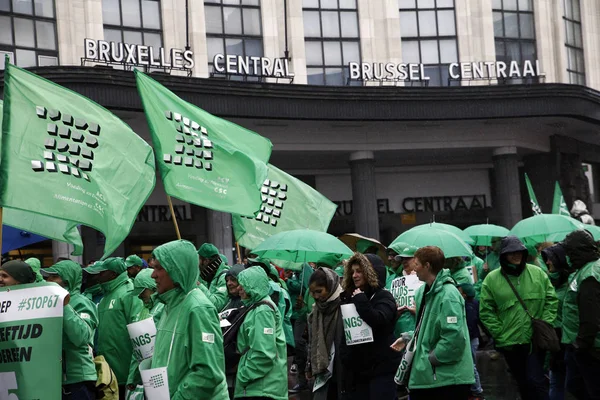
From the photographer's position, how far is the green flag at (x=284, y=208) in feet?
45.2

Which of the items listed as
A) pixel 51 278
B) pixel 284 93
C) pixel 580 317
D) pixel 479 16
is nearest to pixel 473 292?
pixel 580 317

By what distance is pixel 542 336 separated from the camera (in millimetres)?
9727

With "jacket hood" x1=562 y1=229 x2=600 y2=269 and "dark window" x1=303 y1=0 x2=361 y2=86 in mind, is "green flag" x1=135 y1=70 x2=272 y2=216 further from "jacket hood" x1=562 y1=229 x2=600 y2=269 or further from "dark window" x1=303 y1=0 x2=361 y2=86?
"dark window" x1=303 y1=0 x2=361 y2=86

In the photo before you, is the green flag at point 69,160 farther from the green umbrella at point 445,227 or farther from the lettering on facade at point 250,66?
the lettering on facade at point 250,66

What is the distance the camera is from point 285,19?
30094 mm

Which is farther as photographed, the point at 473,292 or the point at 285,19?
the point at 285,19

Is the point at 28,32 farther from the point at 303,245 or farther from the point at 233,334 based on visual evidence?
the point at 233,334

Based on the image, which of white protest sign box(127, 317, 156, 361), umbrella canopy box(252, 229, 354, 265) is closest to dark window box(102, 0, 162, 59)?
umbrella canopy box(252, 229, 354, 265)

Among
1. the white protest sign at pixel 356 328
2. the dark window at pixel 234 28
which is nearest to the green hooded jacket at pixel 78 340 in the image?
the white protest sign at pixel 356 328

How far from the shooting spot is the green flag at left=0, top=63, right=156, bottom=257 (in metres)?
8.25

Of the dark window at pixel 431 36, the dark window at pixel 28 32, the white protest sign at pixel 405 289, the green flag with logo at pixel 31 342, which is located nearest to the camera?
the green flag with logo at pixel 31 342

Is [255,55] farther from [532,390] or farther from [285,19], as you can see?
[532,390]

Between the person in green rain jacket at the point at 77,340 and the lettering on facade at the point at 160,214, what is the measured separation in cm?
2231

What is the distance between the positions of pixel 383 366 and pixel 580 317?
5.79 ft
